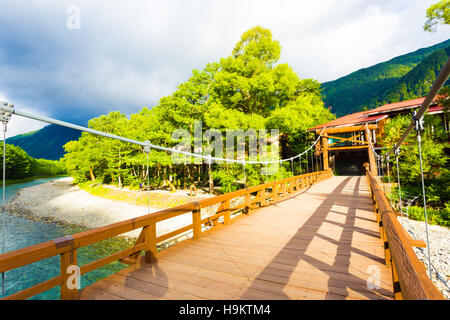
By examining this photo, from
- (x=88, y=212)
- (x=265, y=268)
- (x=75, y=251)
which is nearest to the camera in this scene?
(x=75, y=251)

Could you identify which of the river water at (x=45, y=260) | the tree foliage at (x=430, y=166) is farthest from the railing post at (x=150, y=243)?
the tree foliage at (x=430, y=166)

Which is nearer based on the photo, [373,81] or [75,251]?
[75,251]

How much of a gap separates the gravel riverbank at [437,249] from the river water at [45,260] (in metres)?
9.72

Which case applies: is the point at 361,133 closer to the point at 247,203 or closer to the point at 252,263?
the point at 247,203

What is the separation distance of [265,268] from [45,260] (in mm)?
10881

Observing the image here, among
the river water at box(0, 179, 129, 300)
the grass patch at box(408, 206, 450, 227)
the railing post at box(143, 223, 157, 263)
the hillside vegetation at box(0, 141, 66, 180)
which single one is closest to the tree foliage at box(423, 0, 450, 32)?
the grass patch at box(408, 206, 450, 227)

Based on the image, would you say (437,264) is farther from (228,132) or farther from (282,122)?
(228,132)

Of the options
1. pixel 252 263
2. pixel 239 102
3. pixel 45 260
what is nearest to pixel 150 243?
pixel 252 263

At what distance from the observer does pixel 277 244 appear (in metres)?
3.12

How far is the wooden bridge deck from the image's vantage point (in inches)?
74.4

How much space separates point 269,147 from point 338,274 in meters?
11.0

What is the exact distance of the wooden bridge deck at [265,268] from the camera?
1889mm

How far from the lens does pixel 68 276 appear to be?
1683mm
